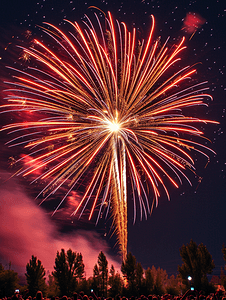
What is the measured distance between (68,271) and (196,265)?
2016 centimetres

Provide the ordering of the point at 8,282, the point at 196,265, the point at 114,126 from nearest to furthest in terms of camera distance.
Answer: the point at 114,126 → the point at 196,265 → the point at 8,282

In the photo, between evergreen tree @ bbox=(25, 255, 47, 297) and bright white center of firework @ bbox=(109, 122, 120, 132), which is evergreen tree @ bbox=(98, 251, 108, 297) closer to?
evergreen tree @ bbox=(25, 255, 47, 297)

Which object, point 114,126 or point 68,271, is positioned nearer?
point 114,126

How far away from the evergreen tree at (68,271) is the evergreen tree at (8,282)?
665cm

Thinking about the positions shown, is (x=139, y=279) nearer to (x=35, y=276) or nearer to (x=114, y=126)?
(x=35, y=276)

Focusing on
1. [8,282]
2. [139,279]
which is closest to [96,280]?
[139,279]

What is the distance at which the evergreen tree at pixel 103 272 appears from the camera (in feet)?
149

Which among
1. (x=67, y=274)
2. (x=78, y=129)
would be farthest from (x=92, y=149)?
(x=67, y=274)

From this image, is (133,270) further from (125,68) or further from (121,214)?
(125,68)

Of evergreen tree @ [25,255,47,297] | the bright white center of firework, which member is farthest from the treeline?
the bright white center of firework

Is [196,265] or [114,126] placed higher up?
[114,126]

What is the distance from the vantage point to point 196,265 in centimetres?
4191

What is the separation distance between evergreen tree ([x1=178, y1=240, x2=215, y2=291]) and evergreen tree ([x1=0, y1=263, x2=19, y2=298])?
26.4 meters

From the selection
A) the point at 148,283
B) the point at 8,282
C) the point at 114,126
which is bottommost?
the point at 148,283
